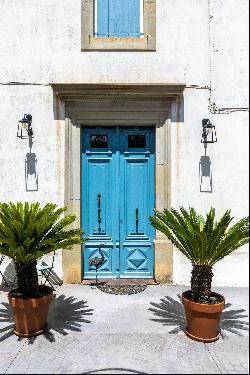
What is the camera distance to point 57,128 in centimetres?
678

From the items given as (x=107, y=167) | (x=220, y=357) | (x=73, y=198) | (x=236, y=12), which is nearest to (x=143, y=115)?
(x=107, y=167)

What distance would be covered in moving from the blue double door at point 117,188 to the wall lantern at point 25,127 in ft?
3.58

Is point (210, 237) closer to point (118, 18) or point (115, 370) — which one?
point (115, 370)

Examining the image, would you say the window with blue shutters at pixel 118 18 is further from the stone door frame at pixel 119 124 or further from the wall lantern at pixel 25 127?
the wall lantern at pixel 25 127

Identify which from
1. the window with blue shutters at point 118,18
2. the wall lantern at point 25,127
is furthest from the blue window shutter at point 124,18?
the wall lantern at point 25,127

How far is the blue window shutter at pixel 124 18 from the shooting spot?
6863 mm

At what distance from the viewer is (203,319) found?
452 centimetres

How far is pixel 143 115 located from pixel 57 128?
1.77m

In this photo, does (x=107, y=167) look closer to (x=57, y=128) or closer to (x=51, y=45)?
(x=57, y=128)

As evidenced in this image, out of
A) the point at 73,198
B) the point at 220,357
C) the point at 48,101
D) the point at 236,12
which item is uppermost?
the point at 236,12

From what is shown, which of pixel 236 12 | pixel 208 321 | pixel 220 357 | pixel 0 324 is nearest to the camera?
pixel 220 357

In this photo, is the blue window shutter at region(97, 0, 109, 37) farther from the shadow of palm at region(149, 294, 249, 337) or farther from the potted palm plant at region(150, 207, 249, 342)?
the shadow of palm at region(149, 294, 249, 337)

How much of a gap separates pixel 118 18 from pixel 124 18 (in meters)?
0.12

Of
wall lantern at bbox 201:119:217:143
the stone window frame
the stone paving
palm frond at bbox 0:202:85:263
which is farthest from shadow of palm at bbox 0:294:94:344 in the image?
the stone window frame
